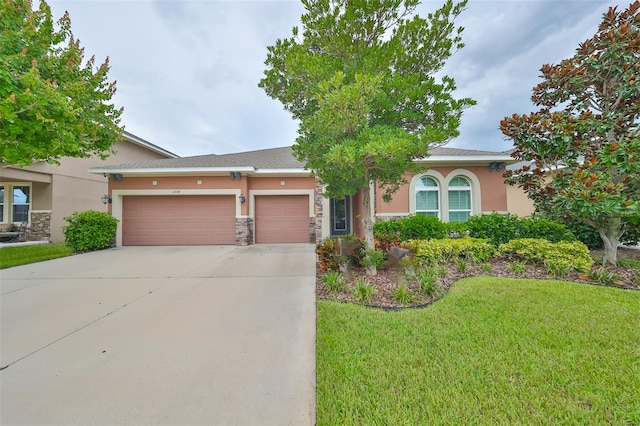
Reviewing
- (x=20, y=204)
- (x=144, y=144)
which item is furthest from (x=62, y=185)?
(x=144, y=144)

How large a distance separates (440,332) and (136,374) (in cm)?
335

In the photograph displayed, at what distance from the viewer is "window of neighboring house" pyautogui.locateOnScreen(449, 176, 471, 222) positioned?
31.1 feet

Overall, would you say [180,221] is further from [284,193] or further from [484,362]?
[484,362]

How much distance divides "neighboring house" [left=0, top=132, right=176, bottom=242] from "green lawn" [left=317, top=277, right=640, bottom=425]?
50.0 ft

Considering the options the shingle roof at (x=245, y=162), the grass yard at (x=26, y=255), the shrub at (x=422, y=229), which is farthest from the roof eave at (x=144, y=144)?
the shrub at (x=422, y=229)

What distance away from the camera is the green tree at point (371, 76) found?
414 cm

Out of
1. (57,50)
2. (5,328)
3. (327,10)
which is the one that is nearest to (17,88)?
(57,50)

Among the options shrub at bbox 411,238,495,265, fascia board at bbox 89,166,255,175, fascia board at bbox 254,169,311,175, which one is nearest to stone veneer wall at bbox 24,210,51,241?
fascia board at bbox 89,166,255,175

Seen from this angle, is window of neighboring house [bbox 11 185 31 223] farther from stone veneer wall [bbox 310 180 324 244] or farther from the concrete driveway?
stone veneer wall [bbox 310 180 324 244]

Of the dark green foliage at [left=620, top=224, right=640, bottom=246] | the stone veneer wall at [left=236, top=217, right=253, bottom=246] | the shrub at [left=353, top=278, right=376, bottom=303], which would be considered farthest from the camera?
the stone veneer wall at [left=236, top=217, right=253, bottom=246]

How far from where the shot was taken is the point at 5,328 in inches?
126

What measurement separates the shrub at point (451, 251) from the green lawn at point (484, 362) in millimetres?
2021

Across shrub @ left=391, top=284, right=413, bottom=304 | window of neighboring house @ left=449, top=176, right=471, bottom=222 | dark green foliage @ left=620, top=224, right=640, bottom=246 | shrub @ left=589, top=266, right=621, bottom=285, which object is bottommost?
shrub @ left=391, top=284, right=413, bottom=304

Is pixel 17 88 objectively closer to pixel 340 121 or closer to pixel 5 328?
pixel 5 328
